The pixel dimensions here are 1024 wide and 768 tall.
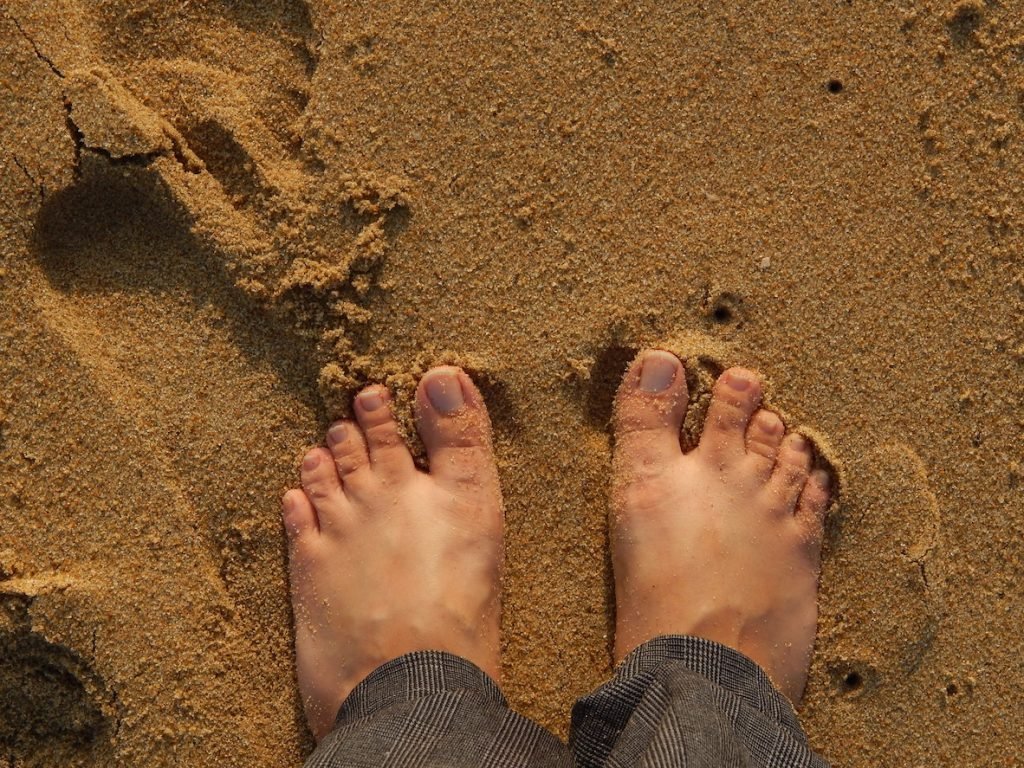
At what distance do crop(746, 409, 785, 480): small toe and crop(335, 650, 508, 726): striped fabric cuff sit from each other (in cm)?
74

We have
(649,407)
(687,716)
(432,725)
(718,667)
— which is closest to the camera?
(687,716)

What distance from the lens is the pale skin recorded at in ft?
6.12

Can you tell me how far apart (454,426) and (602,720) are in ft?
2.14

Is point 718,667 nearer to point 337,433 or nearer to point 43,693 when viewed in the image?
point 337,433

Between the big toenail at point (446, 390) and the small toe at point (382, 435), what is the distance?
11cm

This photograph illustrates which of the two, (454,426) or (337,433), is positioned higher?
(454,426)

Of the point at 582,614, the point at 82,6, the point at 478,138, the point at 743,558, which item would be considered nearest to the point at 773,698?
the point at 743,558

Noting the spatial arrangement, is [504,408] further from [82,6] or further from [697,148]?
[82,6]

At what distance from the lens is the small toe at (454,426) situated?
1.84 m

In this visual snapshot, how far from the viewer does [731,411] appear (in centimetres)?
187

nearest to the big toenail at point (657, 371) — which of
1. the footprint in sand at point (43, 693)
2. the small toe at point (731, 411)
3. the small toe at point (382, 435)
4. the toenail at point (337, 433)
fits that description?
the small toe at point (731, 411)

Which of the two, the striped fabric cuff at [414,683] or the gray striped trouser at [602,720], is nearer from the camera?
the gray striped trouser at [602,720]

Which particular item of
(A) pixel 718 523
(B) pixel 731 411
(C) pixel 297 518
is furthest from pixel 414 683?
(B) pixel 731 411

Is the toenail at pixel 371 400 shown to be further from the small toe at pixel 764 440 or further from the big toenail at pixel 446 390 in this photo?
the small toe at pixel 764 440
